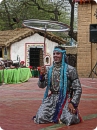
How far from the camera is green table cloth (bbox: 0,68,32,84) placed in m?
15.3

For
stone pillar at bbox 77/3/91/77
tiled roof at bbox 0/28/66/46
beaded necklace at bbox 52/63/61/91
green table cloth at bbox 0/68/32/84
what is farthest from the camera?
tiled roof at bbox 0/28/66/46

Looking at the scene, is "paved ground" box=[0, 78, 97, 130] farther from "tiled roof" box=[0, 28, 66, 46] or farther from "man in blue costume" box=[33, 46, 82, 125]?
"tiled roof" box=[0, 28, 66, 46]

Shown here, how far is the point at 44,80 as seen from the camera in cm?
650

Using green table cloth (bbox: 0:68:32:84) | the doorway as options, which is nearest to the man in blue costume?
green table cloth (bbox: 0:68:32:84)

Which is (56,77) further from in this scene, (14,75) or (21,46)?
(21,46)

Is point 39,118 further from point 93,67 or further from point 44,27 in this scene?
point 93,67

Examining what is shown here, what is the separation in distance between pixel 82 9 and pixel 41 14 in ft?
44.9

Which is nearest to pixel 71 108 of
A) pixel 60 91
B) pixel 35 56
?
pixel 60 91

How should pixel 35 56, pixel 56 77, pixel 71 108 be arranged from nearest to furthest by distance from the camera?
pixel 71 108 < pixel 56 77 < pixel 35 56

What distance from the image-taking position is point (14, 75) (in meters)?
15.9

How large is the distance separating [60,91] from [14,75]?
31.5ft

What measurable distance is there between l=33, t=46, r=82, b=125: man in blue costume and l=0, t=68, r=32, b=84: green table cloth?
8768 mm

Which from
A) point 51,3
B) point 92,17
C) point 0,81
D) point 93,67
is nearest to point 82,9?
point 92,17

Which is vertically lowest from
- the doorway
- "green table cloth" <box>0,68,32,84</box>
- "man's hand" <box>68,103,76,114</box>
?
the doorway
